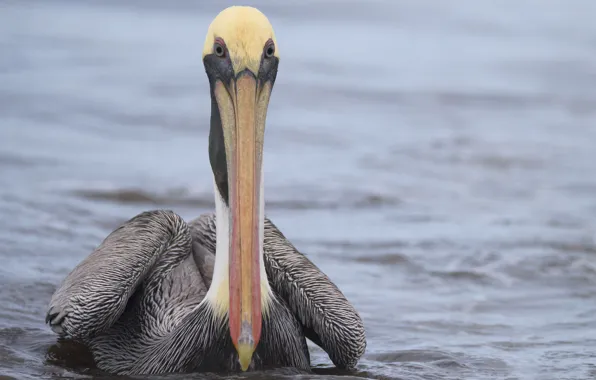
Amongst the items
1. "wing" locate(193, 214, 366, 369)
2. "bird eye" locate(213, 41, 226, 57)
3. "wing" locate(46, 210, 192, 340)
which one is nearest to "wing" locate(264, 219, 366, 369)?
"wing" locate(193, 214, 366, 369)

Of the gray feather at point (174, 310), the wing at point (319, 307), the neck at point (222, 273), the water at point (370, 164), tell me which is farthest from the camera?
the water at point (370, 164)

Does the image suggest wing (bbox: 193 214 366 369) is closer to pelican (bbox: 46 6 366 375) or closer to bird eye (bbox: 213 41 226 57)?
pelican (bbox: 46 6 366 375)

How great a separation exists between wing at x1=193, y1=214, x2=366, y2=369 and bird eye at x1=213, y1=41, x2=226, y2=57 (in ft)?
4.15

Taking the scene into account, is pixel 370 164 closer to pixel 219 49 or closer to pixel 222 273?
pixel 222 273

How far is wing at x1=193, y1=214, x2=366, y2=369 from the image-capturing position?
18.7ft

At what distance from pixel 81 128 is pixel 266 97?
19.8 ft

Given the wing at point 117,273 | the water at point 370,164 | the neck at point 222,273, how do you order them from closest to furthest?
the neck at point 222,273 < the wing at point 117,273 < the water at point 370,164

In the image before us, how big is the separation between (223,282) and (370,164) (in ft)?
17.3

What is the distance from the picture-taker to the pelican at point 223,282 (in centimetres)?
493

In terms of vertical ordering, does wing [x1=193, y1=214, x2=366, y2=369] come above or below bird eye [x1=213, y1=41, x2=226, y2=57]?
below

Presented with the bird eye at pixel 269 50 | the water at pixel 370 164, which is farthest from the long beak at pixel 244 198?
the water at pixel 370 164

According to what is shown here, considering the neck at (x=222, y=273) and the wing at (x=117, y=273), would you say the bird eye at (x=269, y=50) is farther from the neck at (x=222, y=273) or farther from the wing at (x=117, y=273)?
the wing at (x=117, y=273)

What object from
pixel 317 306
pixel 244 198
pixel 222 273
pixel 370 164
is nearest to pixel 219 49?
pixel 244 198

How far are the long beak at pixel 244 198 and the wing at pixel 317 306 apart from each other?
0.78m
